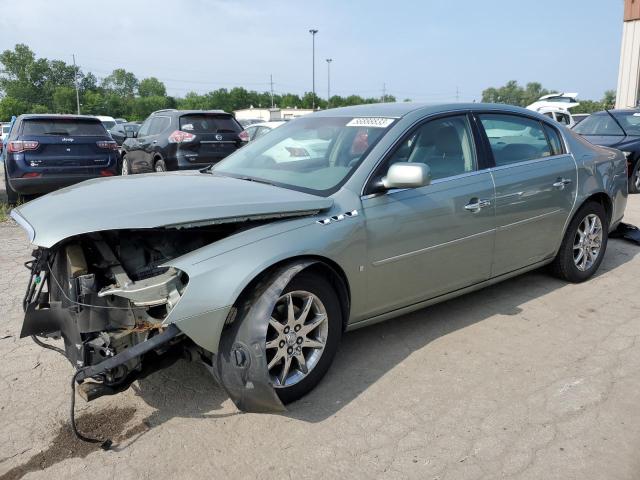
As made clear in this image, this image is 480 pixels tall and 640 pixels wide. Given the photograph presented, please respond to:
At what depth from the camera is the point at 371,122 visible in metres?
3.80

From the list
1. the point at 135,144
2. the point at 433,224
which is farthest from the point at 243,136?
the point at 433,224

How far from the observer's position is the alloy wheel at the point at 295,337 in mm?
2938

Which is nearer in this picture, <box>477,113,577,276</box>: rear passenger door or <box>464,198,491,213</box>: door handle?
<box>464,198,491,213</box>: door handle

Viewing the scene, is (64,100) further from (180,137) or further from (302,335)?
(302,335)

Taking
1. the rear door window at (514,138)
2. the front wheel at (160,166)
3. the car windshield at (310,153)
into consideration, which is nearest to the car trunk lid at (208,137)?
the front wheel at (160,166)

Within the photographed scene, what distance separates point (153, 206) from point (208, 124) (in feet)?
28.7

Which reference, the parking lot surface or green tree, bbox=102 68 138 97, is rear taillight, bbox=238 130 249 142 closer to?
the parking lot surface

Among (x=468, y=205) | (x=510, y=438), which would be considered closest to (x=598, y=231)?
(x=468, y=205)

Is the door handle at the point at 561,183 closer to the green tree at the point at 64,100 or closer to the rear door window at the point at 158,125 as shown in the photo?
the rear door window at the point at 158,125

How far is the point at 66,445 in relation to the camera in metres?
2.76

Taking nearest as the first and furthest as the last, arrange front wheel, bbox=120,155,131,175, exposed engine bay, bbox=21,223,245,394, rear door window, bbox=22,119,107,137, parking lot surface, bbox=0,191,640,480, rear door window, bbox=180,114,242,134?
1. parking lot surface, bbox=0,191,640,480
2. exposed engine bay, bbox=21,223,245,394
3. rear door window, bbox=22,119,107,137
4. rear door window, bbox=180,114,242,134
5. front wheel, bbox=120,155,131,175

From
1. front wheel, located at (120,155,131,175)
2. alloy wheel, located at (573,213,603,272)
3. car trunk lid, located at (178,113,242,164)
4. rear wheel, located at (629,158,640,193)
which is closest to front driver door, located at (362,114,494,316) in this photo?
alloy wheel, located at (573,213,603,272)

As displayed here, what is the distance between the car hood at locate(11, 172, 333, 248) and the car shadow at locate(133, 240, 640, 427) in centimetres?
107

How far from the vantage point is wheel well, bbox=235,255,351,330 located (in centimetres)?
287
